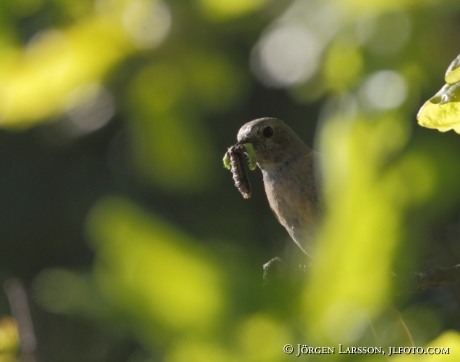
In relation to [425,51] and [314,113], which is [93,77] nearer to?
[425,51]

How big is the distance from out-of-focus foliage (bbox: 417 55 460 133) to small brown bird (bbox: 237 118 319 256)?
1.62m

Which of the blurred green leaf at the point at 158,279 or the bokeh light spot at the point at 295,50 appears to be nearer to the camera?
the blurred green leaf at the point at 158,279

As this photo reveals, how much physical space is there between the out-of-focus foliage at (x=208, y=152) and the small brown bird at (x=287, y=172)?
461mm

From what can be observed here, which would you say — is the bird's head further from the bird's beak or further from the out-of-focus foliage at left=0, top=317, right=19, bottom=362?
the out-of-focus foliage at left=0, top=317, right=19, bottom=362

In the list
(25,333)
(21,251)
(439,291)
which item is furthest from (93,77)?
(21,251)

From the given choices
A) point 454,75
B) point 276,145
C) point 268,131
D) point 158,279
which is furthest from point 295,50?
point 276,145

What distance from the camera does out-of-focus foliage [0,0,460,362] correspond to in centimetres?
60

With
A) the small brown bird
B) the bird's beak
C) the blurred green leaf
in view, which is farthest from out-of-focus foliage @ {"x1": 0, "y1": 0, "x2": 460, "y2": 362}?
the small brown bird

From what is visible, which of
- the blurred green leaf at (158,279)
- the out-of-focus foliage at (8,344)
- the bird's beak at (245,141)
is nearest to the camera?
the blurred green leaf at (158,279)

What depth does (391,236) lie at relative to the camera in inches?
23.3

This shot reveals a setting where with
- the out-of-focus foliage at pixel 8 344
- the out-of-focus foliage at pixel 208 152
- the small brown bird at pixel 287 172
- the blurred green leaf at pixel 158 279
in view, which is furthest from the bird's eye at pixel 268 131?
the blurred green leaf at pixel 158 279

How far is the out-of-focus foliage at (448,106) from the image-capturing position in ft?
2.61

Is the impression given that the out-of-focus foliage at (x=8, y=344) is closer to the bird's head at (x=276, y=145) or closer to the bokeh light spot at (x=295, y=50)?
the bokeh light spot at (x=295, y=50)

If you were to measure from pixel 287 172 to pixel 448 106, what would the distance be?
2.08 m
